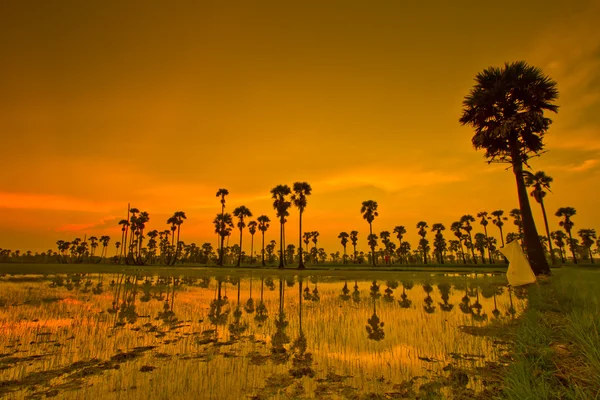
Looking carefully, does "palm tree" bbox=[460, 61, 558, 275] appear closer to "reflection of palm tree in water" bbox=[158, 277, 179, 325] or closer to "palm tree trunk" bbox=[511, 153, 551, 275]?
"palm tree trunk" bbox=[511, 153, 551, 275]

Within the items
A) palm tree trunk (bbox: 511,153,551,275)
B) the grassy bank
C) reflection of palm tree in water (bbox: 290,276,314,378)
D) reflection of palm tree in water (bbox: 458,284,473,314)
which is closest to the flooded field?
reflection of palm tree in water (bbox: 290,276,314,378)

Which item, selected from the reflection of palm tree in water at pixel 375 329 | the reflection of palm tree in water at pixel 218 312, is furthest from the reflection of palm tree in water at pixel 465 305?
the reflection of palm tree in water at pixel 218 312

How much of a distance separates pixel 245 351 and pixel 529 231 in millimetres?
23728

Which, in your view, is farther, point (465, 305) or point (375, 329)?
point (465, 305)

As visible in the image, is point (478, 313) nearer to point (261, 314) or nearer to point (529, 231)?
point (261, 314)

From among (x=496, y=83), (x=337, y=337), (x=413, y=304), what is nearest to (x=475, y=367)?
(x=337, y=337)

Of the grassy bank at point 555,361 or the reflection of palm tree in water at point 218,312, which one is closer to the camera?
the grassy bank at point 555,361

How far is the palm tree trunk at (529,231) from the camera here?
22344mm

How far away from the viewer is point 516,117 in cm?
2419

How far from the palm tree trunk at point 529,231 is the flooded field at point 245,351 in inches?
331

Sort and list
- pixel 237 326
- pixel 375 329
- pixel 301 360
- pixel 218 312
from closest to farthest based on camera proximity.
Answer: pixel 301 360 < pixel 375 329 < pixel 237 326 < pixel 218 312

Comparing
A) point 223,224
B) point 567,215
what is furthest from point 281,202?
point 567,215

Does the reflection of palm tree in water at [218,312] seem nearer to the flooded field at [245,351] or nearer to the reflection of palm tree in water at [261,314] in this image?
the flooded field at [245,351]

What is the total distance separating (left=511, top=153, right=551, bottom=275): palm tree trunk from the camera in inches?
880
